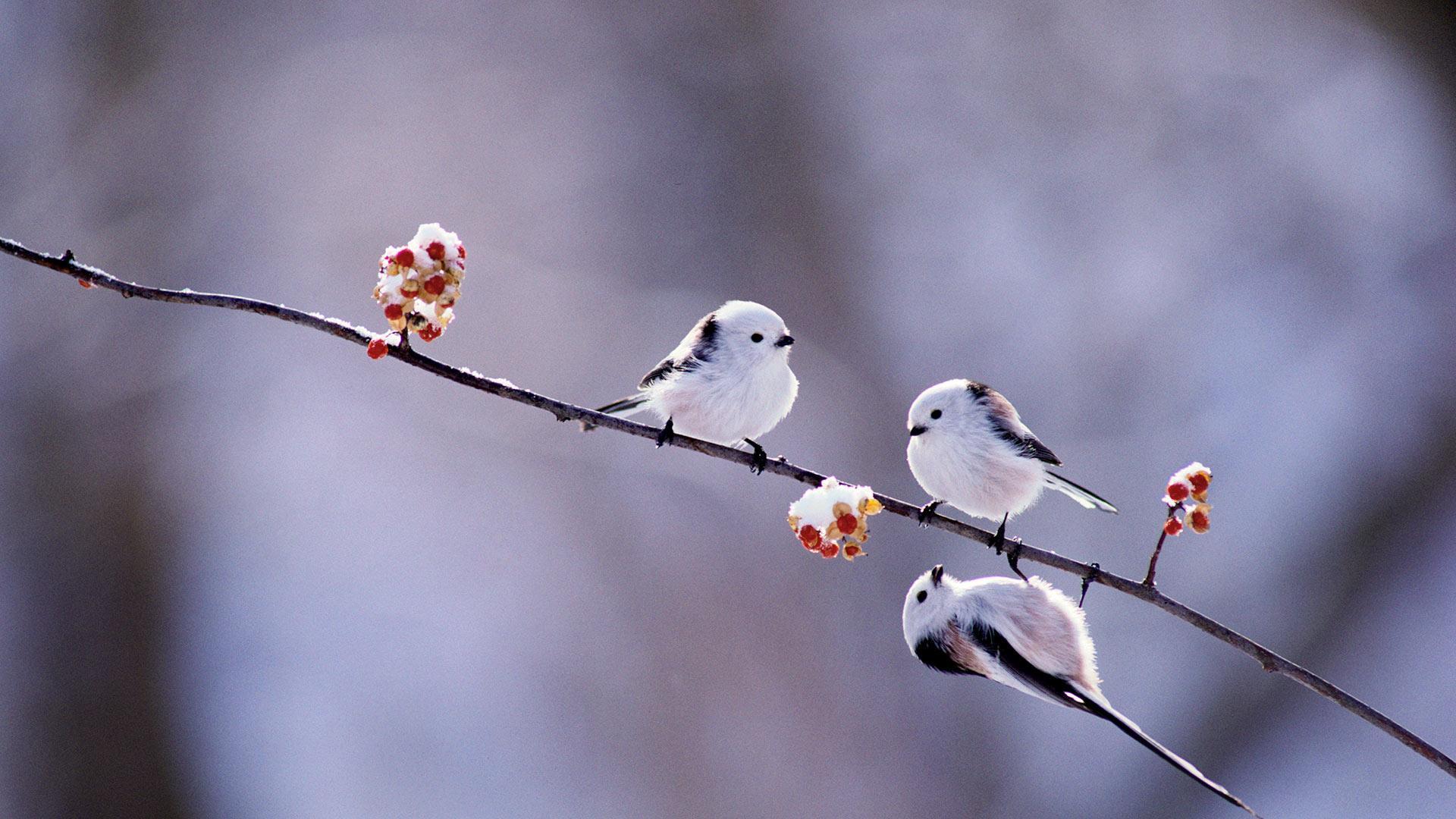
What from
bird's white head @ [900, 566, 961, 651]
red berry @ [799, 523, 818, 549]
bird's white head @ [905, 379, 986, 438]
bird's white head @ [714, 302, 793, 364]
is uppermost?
bird's white head @ [714, 302, 793, 364]

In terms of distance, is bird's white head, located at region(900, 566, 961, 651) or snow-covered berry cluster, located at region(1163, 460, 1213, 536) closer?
snow-covered berry cluster, located at region(1163, 460, 1213, 536)

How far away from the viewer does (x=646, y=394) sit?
3.57ft

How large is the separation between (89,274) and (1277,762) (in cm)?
233

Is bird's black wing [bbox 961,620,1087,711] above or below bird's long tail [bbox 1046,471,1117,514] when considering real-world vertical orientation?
below

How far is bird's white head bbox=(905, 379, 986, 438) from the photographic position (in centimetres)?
91

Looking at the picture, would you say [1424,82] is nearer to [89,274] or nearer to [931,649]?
[931,649]

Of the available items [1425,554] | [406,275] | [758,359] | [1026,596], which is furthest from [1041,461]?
[1425,554]

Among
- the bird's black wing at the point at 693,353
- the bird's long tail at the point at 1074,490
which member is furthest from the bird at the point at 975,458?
the bird's black wing at the point at 693,353

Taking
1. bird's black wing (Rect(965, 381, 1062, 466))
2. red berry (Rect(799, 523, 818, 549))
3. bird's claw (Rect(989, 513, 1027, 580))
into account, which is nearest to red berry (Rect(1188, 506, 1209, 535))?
bird's claw (Rect(989, 513, 1027, 580))

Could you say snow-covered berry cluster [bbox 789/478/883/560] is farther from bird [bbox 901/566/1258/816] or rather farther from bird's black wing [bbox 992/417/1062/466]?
bird's black wing [bbox 992/417/1062/466]

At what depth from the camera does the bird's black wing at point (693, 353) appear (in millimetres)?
1087

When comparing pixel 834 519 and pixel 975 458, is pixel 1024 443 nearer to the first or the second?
pixel 975 458

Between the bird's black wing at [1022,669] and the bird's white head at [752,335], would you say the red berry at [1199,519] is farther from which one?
the bird's white head at [752,335]

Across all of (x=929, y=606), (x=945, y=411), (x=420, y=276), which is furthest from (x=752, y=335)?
(x=420, y=276)
